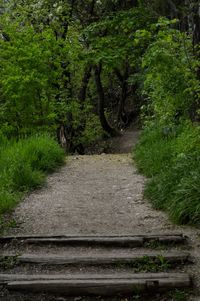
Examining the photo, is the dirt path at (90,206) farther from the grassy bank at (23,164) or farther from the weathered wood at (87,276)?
the weathered wood at (87,276)

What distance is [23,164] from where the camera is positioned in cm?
833

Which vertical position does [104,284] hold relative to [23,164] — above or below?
below

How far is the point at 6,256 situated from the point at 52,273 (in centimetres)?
66

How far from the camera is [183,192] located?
19.7ft

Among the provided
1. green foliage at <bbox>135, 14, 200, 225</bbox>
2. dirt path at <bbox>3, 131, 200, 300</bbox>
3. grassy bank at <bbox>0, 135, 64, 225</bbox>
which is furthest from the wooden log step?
grassy bank at <bbox>0, 135, 64, 225</bbox>

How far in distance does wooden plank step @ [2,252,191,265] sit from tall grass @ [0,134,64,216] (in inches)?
66.4

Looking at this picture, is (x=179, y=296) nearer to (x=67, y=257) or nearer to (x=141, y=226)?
(x=67, y=257)

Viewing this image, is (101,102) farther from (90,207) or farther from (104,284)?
(104,284)

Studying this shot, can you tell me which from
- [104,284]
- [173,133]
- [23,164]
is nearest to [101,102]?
[173,133]

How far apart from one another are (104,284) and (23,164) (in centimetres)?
441

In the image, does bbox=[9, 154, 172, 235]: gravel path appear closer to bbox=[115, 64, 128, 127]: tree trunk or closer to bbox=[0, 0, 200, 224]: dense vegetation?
bbox=[0, 0, 200, 224]: dense vegetation

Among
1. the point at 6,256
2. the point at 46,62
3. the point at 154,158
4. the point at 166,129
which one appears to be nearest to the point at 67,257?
the point at 6,256

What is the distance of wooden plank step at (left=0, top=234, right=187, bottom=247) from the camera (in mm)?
5246

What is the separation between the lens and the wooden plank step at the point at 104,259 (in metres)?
4.77
